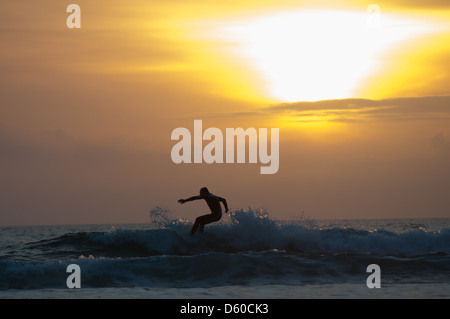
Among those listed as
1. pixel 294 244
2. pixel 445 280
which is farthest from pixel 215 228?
pixel 445 280

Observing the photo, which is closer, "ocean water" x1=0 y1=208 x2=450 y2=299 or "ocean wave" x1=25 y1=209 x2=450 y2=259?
"ocean water" x1=0 y1=208 x2=450 y2=299

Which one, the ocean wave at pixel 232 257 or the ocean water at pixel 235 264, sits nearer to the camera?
the ocean water at pixel 235 264

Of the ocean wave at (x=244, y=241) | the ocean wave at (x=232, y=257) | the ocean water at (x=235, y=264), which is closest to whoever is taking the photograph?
the ocean water at (x=235, y=264)

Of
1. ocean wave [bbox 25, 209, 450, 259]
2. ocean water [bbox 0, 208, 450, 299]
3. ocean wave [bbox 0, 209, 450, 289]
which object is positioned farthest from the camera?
ocean wave [bbox 25, 209, 450, 259]

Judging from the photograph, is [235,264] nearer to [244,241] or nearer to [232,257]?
[232,257]

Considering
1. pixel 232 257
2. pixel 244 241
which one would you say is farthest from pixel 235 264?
pixel 244 241

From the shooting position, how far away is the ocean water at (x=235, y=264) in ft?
56.3

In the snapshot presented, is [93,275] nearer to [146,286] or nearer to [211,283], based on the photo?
[146,286]

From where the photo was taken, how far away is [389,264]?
2158cm

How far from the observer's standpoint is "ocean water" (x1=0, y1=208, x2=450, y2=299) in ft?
56.3

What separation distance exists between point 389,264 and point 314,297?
6637mm

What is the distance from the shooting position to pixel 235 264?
20719 millimetres

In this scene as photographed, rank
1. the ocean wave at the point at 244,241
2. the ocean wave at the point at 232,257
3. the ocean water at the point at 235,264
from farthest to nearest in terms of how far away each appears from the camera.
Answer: the ocean wave at the point at 244,241 → the ocean wave at the point at 232,257 → the ocean water at the point at 235,264
